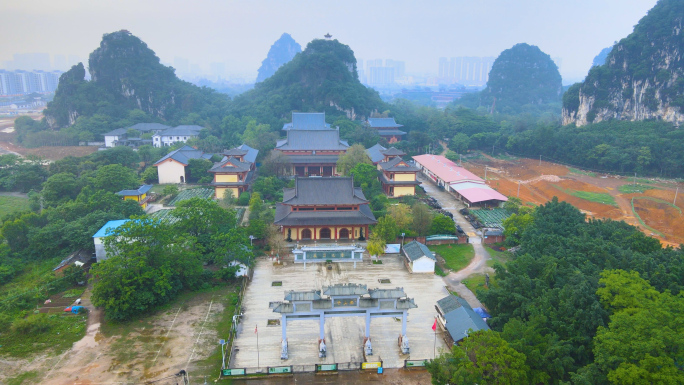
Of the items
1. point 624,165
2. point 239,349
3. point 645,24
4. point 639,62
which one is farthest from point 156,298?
point 645,24

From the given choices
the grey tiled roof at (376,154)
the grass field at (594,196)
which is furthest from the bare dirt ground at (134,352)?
the grass field at (594,196)

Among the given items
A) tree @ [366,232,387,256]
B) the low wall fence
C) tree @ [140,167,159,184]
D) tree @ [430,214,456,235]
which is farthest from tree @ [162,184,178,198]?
the low wall fence

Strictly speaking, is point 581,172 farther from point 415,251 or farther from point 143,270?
point 143,270

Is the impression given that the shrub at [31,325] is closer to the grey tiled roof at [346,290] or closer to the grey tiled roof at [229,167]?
the grey tiled roof at [346,290]

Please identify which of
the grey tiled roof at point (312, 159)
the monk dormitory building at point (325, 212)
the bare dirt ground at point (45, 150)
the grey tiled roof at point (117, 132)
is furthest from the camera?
the grey tiled roof at point (117, 132)

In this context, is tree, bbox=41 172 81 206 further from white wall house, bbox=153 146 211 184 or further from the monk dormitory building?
the monk dormitory building

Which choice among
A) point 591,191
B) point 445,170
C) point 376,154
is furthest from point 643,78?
point 376,154

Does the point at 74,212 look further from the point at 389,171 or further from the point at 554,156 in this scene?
the point at 554,156
